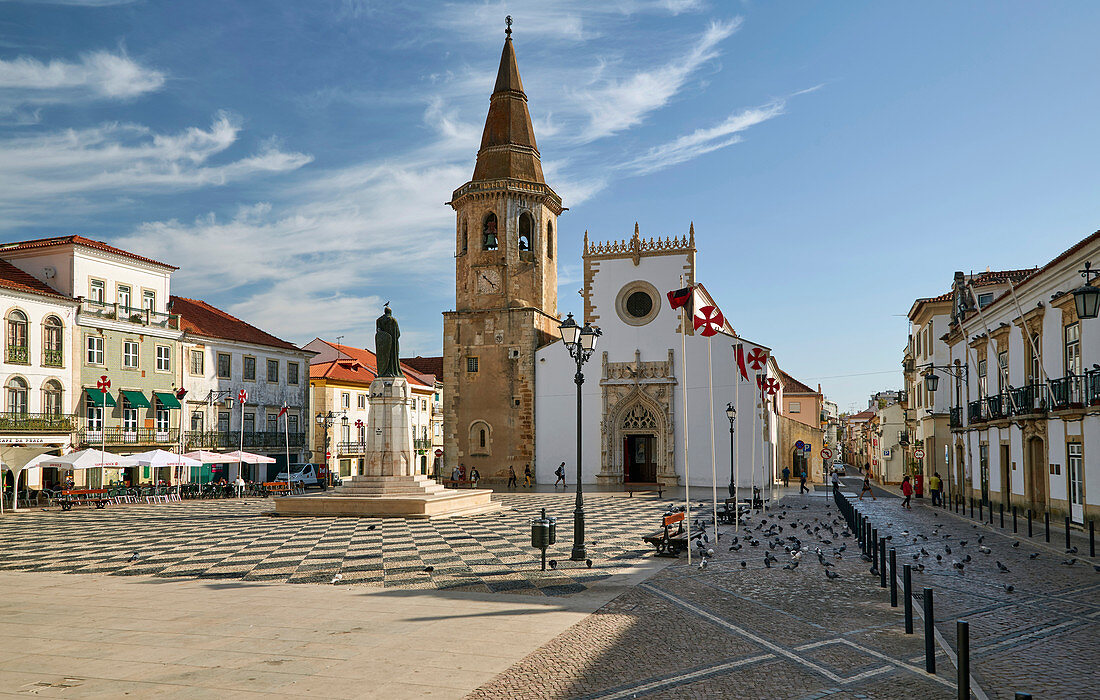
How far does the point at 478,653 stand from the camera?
895 cm

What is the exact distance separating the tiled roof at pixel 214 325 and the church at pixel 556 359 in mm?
11262

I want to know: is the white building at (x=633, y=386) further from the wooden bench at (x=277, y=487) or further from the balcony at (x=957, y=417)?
the wooden bench at (x=277, y=487)

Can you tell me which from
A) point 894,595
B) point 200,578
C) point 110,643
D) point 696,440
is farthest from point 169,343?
point 894,595

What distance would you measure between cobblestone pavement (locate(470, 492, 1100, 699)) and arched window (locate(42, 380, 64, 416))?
102 feet

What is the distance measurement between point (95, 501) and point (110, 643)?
26613mm

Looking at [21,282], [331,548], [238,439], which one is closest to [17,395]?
[21,282]

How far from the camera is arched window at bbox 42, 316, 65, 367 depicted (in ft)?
118

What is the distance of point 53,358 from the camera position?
36.2 meters

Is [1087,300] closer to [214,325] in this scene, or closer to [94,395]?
[94,395]

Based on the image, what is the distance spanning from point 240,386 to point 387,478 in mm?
22983

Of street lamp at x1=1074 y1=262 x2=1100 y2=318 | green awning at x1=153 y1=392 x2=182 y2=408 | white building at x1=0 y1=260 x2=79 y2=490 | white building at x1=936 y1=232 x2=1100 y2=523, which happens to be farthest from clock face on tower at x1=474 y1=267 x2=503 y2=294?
street lamp at x1=1074 y1=262 x2=1100 y2=318

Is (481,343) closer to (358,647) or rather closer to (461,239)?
(461,239)

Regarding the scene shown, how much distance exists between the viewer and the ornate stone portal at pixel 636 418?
43.5 m

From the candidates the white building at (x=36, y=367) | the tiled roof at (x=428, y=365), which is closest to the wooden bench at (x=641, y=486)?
the white building at (x=36, y=367)
